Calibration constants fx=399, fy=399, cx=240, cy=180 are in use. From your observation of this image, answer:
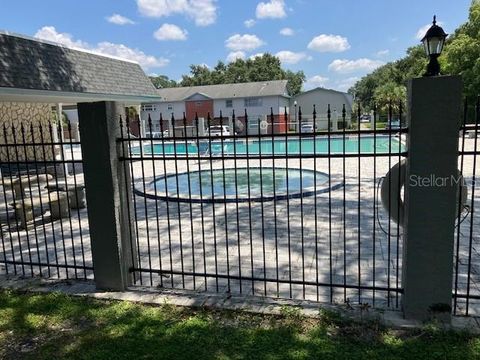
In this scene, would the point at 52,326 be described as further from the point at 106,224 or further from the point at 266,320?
the point at 266,320

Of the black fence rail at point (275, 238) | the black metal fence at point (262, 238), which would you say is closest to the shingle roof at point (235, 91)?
the black fence rail at point (275, 238)

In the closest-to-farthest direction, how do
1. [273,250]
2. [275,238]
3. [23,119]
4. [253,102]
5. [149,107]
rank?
[275,238]
[273,250]
[23,119]
[253,102]
[149,107]

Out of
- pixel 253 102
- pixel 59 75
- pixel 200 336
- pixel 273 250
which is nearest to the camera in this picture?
pixel 200 336

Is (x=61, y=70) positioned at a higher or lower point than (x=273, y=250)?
higher

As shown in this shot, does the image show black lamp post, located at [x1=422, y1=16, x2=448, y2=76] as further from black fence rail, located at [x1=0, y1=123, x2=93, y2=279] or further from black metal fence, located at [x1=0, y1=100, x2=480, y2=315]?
black fence rail, located at [x1=0, y1=123, x2=93, y2=279]

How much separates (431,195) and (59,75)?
42.8 ft

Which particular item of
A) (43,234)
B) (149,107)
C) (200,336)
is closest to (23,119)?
(43,234)

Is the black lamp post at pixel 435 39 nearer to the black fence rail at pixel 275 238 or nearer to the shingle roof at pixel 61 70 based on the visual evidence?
the black fence rail at pixel 275 238

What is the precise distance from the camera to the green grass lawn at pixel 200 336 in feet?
10.1

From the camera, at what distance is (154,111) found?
4769 cm

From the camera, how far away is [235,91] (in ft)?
149

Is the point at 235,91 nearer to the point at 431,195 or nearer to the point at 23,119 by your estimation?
the point at 23,119

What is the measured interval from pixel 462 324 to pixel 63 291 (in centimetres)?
398

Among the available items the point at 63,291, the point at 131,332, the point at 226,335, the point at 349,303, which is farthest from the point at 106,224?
the point at 349,303
